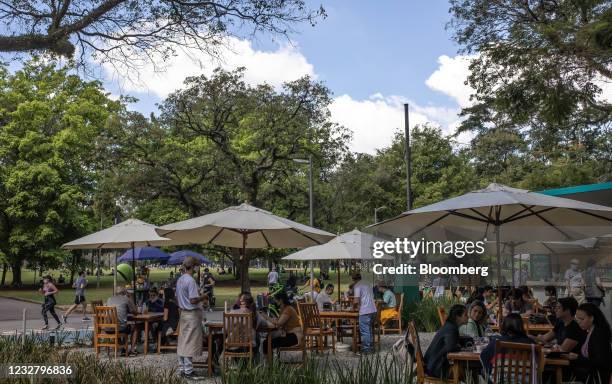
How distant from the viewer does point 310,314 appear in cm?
1186

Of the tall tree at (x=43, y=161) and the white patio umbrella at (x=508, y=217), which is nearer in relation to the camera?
the white patio umbrella at (x=508, y=217)

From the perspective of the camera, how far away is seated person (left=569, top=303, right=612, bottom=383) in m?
6.89

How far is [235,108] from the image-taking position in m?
30.0

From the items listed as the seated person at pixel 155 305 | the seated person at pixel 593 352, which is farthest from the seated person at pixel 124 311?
the seated person at pixel 593 352

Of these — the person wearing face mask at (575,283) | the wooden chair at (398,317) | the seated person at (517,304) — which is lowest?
the wooden chair at (398,317)

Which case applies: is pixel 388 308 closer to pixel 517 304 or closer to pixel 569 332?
pixel 517 304

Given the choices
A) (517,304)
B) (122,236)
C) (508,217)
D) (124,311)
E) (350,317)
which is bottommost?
(350,317)

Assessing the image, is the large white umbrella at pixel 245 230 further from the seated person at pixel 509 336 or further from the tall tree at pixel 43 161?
the tall tree at pixel 43 161

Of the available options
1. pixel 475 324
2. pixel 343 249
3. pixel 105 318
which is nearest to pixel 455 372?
pixel 475 324

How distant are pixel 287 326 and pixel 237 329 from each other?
1017mm

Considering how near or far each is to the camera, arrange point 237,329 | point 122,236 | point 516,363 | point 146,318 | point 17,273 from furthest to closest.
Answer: point 17,273 < point 122,236 < point 146,318 < point 237,329 < point 516,363

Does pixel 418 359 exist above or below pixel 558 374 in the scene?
above

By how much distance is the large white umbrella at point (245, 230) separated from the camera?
1072 cm

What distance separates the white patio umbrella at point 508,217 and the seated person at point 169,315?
485 cm
